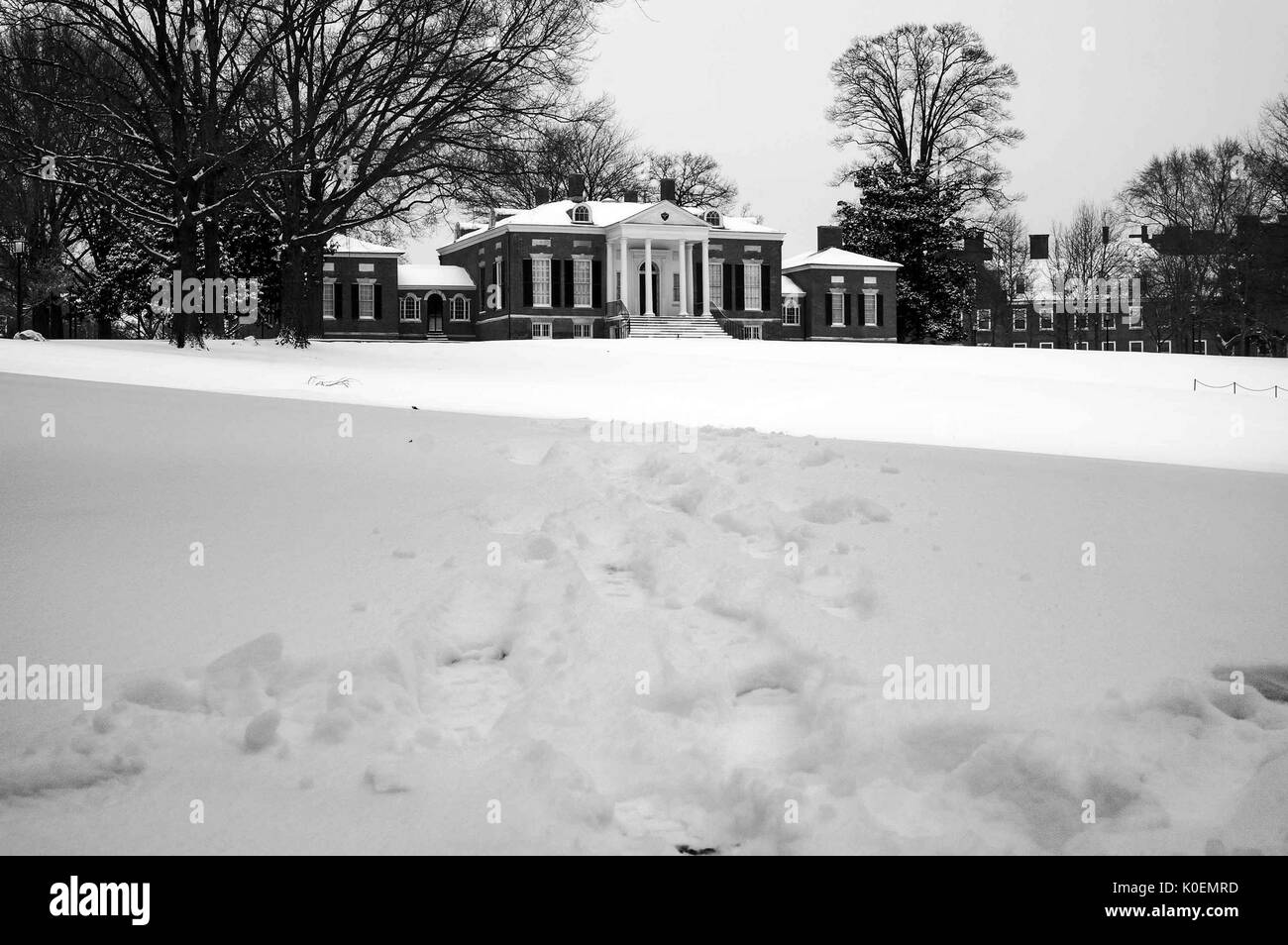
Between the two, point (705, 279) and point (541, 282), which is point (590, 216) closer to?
point (541, 282)

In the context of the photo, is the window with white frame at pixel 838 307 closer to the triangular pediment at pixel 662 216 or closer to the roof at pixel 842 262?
the roof at pixel 842 262

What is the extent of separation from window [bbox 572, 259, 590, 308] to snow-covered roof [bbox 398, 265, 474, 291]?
6418 mm

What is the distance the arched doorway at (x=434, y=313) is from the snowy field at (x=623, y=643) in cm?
4407

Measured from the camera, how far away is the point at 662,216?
4684 cm

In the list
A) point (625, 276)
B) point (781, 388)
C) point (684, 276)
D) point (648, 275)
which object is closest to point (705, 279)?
point (684, 276)

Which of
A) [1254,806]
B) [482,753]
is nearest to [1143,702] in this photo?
[1254,806]

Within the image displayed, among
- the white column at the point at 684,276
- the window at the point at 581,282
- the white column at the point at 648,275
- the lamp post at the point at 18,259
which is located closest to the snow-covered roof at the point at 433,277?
the window at the point at 581,282

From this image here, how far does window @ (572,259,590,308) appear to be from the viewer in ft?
158

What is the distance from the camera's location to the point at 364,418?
10.6 m

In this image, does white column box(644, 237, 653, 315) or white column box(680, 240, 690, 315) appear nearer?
white column box(644, 237, 653, 315)

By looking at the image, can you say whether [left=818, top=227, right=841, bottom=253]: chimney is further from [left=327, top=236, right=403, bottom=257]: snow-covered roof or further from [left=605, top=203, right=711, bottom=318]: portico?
[left=327, top=236, right=403, bottom=257]: snow-covered roof

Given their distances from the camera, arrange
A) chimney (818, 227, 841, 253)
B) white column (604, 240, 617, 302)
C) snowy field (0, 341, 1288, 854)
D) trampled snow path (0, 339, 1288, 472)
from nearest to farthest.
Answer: snowy field (0, 341, 1288, 854) < trampled snow path (0, 339, 1288, 472) < white column (604, 240, 617, 302) < chimney (818, 227, 841, 253)

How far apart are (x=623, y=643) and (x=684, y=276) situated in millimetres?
43973

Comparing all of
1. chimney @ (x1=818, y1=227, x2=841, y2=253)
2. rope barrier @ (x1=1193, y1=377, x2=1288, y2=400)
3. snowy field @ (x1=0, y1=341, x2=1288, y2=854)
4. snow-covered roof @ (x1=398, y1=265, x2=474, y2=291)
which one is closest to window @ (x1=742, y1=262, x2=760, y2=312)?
chimney @ (x1=818, y1=227, x2=841, y2=253)
